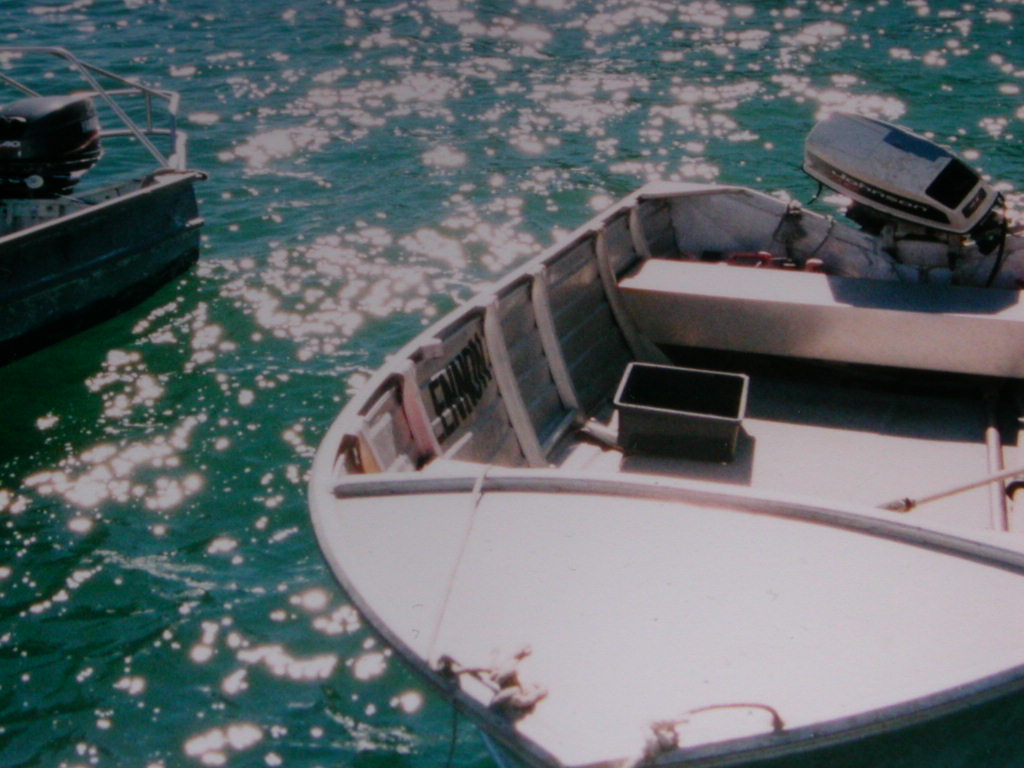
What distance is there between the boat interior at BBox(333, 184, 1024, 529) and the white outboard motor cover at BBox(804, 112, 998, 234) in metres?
0.44

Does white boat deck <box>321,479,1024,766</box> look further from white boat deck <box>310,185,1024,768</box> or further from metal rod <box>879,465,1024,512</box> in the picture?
metal rod <box>879,465,1024,512</box>

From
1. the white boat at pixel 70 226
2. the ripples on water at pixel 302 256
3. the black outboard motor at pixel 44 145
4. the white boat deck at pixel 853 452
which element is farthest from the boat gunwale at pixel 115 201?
the white boat deck at pixel 853 452

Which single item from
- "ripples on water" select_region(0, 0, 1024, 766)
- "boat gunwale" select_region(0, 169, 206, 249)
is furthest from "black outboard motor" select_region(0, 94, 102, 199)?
"ripples on water" select_region(0, 0, 1024, 766)

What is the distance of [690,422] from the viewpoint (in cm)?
649

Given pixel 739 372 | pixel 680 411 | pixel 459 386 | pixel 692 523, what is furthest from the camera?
pixel 739 372

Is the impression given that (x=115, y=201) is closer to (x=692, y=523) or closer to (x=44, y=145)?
(x=44, y=145)

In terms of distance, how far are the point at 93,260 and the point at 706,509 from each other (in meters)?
8.20

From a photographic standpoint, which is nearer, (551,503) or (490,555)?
(490,555)

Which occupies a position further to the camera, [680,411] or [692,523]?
[680,411]

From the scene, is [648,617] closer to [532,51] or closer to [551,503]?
[551,503]

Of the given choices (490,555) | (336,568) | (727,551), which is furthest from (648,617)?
(336,568)

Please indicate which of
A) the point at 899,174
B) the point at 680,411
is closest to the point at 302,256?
the point at 680,411

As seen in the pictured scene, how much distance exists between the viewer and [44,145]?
9.79 m

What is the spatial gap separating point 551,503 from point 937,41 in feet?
65.4
